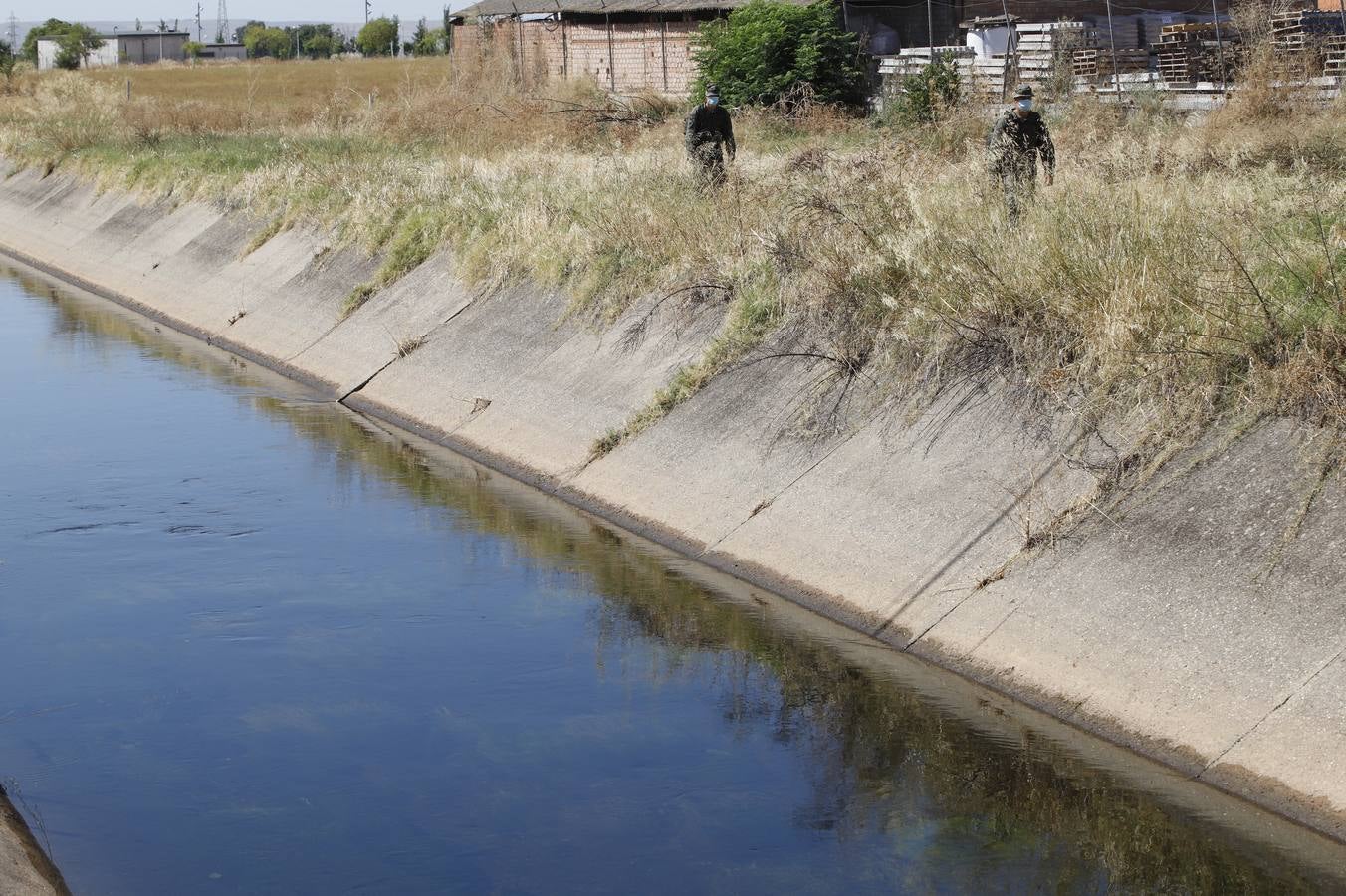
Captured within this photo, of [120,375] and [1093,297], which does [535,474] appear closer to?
[1093,297]

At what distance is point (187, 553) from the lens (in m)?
11.8

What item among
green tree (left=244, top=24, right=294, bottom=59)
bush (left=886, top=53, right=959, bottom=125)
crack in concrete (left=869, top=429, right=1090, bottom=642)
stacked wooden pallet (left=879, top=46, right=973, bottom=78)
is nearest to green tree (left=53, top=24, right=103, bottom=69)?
green tree (left=244, top=24, right=294, bottom=59)

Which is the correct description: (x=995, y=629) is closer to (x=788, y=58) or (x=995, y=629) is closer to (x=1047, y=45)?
(x=1047, y=45)

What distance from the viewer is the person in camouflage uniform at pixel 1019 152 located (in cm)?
1425

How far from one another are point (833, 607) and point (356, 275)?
11.7m

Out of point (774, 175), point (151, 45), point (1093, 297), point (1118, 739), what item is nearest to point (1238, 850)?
point (1118, 739)

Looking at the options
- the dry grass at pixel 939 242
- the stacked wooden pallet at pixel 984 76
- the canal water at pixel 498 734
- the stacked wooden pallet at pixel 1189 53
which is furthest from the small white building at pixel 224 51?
the canal water at pixel 498 734

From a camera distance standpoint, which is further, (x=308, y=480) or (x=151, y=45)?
(x=151, y=45)

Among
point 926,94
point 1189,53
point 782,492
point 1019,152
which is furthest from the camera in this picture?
point 926,94

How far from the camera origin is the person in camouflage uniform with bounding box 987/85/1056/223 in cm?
1425

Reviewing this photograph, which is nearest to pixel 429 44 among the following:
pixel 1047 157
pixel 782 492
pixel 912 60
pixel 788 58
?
pixel 788 58

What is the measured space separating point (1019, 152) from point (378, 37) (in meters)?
115

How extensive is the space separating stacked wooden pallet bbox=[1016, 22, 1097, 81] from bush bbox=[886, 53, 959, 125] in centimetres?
123

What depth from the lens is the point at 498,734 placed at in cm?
866
